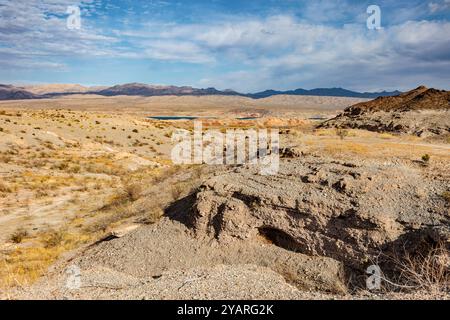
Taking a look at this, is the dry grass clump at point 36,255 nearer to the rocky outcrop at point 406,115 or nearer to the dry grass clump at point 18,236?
the dry grass clump at point 18,236

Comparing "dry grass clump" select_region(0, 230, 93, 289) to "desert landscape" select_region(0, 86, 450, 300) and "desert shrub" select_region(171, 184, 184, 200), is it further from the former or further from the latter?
"desert shrub" select_region(171, 184, 184, 200)

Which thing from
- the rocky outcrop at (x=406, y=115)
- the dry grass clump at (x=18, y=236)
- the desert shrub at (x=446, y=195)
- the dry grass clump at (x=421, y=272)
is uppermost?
the rocky outcrop at (x=406, y=115)

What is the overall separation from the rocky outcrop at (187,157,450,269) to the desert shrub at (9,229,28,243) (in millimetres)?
7161

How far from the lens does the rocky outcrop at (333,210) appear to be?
816 cm

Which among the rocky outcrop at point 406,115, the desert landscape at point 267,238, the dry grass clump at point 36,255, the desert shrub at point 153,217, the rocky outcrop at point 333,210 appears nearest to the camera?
the desert landscape at point 267,238

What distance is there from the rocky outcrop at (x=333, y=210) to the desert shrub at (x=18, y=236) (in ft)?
23.5

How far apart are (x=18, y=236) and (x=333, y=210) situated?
11.4m

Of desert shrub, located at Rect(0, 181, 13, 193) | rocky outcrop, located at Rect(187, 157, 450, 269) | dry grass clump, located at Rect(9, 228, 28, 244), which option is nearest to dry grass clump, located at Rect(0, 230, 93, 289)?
dry grass clump, located at Rect(9, 228, 28, 244)

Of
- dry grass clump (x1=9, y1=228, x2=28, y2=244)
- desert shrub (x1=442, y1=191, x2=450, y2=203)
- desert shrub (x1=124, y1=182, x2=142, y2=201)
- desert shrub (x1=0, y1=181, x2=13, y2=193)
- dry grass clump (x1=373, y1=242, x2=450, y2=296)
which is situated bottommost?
dry grass clump (x1=9, y1=228, x2=28, y2=244)

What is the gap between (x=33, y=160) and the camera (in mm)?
27281

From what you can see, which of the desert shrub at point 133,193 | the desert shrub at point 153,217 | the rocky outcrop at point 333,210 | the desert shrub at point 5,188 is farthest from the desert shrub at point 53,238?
the desert shrub at point 5,188

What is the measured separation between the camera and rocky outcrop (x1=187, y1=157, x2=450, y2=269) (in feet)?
26.8

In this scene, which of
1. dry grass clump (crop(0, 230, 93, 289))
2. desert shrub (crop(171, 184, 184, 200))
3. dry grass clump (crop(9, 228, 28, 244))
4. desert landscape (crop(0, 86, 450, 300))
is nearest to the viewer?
desert landscape (crop(0, 86, 450, 300))
